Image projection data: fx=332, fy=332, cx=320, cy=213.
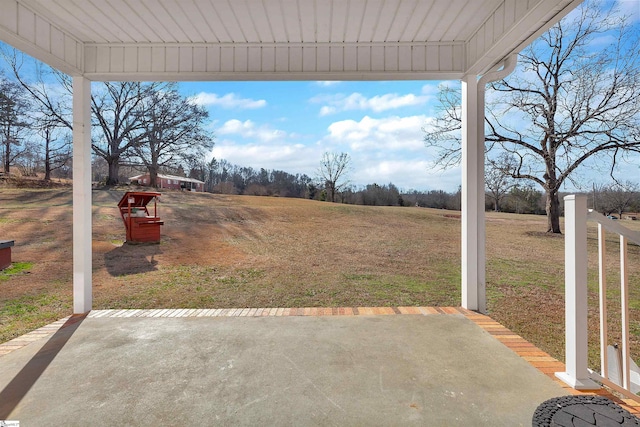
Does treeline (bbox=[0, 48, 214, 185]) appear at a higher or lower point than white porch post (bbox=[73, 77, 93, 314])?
higher

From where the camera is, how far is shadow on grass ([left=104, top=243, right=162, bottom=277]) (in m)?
4.64

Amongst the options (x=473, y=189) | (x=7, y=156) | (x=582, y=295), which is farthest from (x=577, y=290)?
(x=7, y=156)

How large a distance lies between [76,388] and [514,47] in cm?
370

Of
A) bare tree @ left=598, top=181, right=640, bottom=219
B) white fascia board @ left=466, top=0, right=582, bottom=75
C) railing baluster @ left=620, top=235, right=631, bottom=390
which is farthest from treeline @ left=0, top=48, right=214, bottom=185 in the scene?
bare tree @ left=598, top=181, right=640, bottom=219

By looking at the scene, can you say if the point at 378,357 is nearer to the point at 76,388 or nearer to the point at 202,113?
the point at 76,388

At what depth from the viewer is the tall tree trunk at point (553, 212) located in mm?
4996

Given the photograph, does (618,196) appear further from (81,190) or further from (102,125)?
(102,125)

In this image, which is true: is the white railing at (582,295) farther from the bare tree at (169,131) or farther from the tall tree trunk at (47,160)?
the tall tree trunk at (47,160)

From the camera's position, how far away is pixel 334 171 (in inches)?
205

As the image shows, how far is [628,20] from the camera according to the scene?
14.5ft

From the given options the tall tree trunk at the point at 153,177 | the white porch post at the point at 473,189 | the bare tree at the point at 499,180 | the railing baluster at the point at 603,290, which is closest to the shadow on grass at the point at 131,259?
the tall tree trunk at the point at 153,177

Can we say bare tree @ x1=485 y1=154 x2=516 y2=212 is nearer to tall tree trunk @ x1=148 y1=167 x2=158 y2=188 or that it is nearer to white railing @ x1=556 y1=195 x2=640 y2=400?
white railing @ x1=556 y1=195 x2=640 y2=400

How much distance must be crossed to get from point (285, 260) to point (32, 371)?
342 centimetres

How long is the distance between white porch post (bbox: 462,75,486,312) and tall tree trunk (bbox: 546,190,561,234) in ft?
8.87
